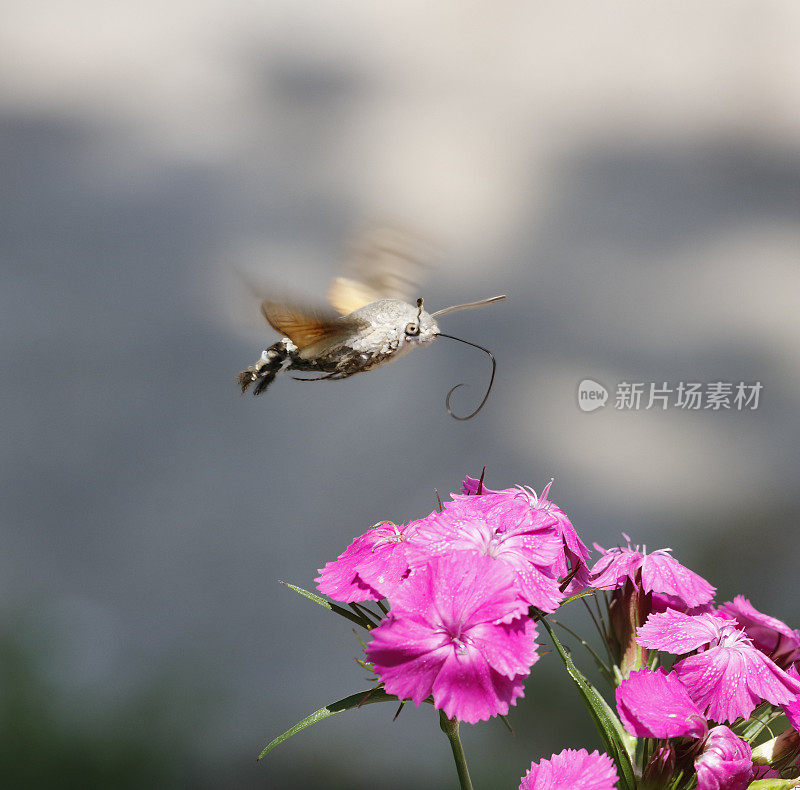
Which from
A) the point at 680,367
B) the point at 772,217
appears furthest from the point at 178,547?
the point at 772,217

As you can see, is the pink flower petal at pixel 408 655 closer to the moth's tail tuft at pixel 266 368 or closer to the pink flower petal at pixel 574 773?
the pink flower petal at pixel 574 773

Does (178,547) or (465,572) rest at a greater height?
(178,547)

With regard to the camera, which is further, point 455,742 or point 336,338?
point 336,338

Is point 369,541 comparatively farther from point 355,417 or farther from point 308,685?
point 355,417

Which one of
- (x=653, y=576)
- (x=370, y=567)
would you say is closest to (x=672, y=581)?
(x=653, y=576)

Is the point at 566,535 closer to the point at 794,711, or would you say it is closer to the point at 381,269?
the point at 794,711

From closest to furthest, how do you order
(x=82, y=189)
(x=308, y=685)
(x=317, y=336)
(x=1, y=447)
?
(x=317, y=336) → (x=308, y=685) → (x=1, y=447) → (x=82, y=189)

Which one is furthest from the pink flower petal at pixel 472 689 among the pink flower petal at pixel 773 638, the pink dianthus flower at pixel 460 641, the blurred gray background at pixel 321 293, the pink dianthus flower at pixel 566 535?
the blurred gray background at pixel 321 293
